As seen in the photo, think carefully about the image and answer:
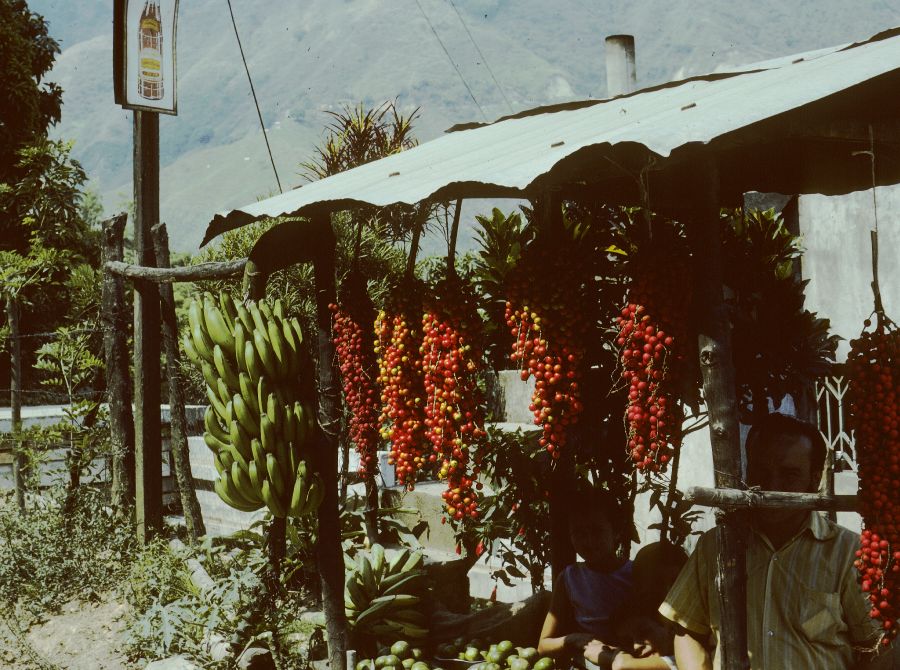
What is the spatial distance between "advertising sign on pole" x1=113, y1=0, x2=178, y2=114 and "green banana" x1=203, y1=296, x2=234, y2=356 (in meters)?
3.69

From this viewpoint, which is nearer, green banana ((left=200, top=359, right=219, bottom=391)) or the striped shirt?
the striped shirt

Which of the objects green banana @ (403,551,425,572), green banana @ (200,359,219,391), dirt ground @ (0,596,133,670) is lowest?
dirt ground @ (0,596,133,670)

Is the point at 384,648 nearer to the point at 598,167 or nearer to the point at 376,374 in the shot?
the point at 376,374

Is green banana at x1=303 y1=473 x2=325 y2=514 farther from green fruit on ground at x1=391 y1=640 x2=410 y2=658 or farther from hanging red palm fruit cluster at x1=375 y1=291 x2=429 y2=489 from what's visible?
green fruit on ground at x1=391 y1=640 x2=410 y2=658

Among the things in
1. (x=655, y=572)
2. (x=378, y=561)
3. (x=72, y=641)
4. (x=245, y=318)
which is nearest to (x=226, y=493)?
(x=245, y=318)

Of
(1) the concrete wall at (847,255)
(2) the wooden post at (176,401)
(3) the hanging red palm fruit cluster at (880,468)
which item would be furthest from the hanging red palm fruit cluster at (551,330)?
(1) the concrete wall at (847,255)

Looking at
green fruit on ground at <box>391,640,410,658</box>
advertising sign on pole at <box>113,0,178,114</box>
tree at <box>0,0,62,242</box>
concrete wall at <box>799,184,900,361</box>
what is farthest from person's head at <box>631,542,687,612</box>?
tree at <box>0,0,62,242</box>

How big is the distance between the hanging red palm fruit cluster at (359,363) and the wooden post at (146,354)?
10.9 ft

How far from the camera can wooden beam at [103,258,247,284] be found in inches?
199

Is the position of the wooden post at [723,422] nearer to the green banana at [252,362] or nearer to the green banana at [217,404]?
the green banana at [252,362]

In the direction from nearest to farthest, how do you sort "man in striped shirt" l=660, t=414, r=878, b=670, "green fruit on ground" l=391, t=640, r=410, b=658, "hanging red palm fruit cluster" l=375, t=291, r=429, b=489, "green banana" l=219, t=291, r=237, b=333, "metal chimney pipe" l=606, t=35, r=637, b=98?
"man in striped shirt" l=660, t=414, r=878, b=670 → "hanging red palm fruit cluster" l=375, t=291, r=429, b=489 → "green banana" l=219, t=291, r=237, b=333 → "green fruit on ground" l=391, t=640, r=410, b=658 → "metal chimney pipe" l=606, t=35, r=637, b=98

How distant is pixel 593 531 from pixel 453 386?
1186 mm

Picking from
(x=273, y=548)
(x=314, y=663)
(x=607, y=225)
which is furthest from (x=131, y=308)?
(x=607, y=225)

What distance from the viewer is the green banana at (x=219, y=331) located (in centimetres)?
388
